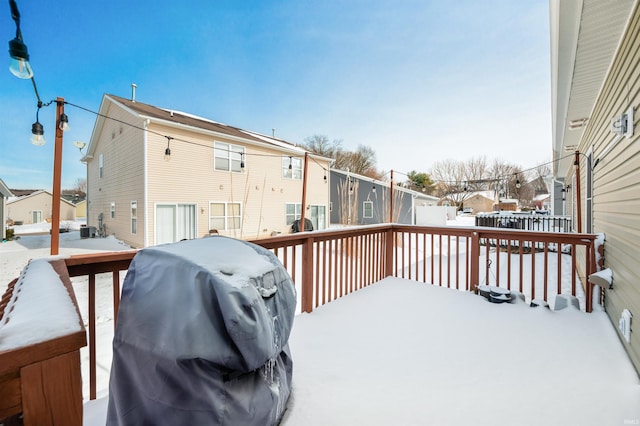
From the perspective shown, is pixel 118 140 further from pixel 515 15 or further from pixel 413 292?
pixel 515 15

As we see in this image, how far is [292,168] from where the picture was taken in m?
12.0

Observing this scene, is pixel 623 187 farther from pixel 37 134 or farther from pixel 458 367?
pixel 37 134

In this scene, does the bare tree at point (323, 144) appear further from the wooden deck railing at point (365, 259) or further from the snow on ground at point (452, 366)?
the snow on ground at point (452, 366)

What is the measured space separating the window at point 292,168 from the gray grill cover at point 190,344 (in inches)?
416

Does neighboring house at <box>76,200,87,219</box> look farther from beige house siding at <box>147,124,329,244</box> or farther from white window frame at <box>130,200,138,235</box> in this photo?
beige house siding at <box>147,124,329,244</box>

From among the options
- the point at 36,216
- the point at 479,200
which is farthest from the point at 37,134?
the point at 479,200

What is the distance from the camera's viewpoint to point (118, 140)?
992 cm

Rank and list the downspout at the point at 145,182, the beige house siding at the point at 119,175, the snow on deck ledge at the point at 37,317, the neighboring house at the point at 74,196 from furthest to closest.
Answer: the neighboring house at the point at 74,196
the beige house siding at the point at 119,175
the downspout at the point at 145,182
the snow on deck ledge at the point at 37,317

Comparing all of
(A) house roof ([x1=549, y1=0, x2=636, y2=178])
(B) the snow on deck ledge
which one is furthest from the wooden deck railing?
(A) house roof ([x1=549, y1=0, x2=636, y2=178])


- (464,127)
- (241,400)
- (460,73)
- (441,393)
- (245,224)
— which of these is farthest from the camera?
(464,127)

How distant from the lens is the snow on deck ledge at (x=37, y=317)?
1.98 ft

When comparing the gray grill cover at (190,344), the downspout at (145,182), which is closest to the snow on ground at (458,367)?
the gray grill cover at (190,344)

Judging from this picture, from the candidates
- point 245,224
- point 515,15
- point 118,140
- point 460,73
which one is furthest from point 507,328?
point 118,140

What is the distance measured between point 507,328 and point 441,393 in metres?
1.36
